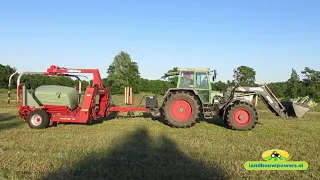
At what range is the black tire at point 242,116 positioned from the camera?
10773 millimetres

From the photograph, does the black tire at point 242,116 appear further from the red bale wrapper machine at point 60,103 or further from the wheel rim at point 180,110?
the red bale wrapper machine at point 60,103

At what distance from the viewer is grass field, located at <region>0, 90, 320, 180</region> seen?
5.38 meters

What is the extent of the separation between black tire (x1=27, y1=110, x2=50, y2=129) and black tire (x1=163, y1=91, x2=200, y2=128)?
4.18 metres

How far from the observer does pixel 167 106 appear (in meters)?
11.4

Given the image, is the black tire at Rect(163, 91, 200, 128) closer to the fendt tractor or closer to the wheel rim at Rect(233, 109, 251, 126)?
the fendt tractor

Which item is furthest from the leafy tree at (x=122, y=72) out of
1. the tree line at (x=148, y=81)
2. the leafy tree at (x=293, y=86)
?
the leafy tree at (x=293, y=86)

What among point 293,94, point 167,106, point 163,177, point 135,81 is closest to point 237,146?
point 163,177

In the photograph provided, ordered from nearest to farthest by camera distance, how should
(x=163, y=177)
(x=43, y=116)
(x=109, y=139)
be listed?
1. (x=163, y=177)
2. (x=109, y=139)
3. (x=43, y=116)

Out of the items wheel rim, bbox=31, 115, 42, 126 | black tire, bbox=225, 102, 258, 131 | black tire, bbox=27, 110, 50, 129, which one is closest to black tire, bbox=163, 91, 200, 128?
black tire, bbox=225, 102, 258, 131

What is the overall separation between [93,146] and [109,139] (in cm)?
99

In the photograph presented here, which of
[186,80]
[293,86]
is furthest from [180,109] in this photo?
[293,86]

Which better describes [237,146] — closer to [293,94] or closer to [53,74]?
[53,74]

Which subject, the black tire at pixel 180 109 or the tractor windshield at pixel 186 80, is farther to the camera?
the tractor windshield at pixel 186 80

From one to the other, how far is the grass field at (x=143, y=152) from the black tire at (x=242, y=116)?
38 centimetres
